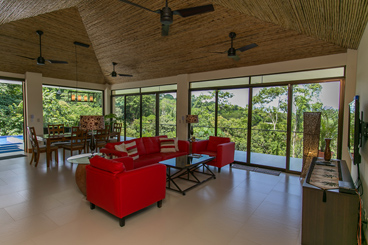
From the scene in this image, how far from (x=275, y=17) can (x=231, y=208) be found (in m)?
3.41

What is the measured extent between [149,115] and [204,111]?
2.79 m

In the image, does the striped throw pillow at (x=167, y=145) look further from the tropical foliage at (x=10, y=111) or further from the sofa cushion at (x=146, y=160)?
the tropical foliage at (x=10, y=111)

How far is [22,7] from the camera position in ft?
12.4

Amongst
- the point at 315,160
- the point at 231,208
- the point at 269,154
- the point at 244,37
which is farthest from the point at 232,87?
the point at 231,208

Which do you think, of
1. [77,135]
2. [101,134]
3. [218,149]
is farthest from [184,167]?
[101,134]

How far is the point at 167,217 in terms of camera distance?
3.01m

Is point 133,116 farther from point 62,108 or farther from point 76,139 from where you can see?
point 62,108

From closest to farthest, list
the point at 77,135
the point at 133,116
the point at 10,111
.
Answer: the point at 77,135
the point at 10,111
the point at 133,116

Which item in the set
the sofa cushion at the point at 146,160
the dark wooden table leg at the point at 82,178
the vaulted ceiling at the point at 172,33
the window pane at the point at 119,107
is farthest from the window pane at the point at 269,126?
the window pane at the point at 119,107

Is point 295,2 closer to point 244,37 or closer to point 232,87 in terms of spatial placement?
point 244,37

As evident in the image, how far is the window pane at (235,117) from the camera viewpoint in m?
6.04

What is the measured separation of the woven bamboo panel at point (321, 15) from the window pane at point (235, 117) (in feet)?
8.01

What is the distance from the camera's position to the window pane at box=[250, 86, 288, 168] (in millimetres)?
5406

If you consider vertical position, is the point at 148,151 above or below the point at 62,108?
below
